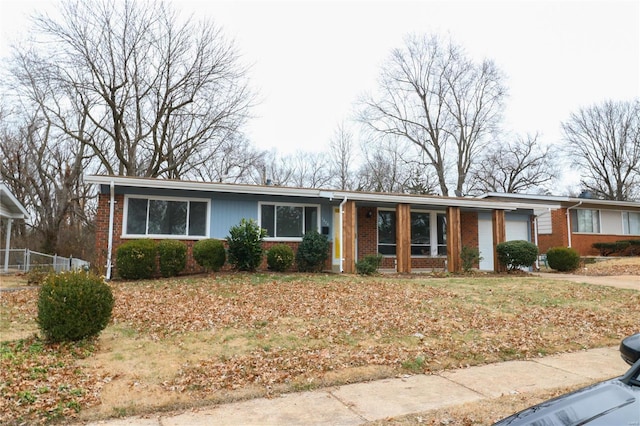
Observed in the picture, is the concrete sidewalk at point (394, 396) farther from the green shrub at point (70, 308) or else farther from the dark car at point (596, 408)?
the green shrub at point (70, 308)

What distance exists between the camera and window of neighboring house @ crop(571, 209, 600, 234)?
23.9 metres

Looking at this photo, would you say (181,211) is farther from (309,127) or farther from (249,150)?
(309,127)

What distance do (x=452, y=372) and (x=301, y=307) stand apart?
3.62 m

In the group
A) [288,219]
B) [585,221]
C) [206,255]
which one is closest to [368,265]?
[288,219]

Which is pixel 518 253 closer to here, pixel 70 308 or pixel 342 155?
pixel 70 308

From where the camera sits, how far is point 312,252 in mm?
14484

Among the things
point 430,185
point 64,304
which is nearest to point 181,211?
point 64,304

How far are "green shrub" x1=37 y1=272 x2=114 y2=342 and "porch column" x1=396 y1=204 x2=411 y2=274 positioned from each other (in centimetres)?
1082

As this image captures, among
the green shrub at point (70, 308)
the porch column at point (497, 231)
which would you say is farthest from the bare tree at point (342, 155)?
the green shrub at point (70, 308)

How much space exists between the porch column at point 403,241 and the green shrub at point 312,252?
8.69 ft

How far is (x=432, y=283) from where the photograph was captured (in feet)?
40.5

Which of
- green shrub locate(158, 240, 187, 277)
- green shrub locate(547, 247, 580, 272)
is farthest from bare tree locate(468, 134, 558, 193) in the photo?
green shrub locate(158, 240, 187, 277)

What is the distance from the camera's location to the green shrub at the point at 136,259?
12.4m

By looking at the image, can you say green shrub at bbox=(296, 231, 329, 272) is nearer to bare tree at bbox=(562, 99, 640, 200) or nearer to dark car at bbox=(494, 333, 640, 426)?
dark car at bbox=(494, 333, 640, 426)
